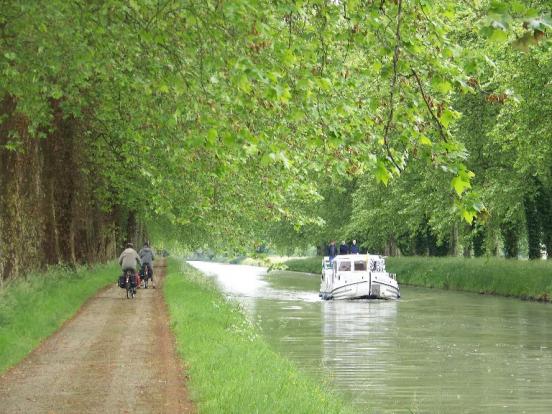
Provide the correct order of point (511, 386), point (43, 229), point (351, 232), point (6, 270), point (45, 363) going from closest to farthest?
point (45, 363)
point (511, 386)
point (6, 270)
point (43, 229)
point (351, 232)

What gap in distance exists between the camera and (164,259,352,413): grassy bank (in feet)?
40.7

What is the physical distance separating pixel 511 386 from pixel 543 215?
28864mm

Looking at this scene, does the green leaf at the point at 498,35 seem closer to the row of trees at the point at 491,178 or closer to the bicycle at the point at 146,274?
the row of trees at the point at 491,178

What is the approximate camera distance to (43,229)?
1325 inches

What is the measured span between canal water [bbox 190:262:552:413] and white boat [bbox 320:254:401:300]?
13.1 ft

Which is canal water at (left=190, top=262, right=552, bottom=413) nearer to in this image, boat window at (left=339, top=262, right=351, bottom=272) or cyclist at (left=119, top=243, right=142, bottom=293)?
cyclist at (left=119, top=243, right=142, bottom=293)

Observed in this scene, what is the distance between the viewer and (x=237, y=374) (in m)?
14.8

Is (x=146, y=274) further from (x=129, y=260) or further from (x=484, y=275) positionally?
(x=484, y=275)

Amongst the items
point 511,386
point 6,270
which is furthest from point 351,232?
point 511,386

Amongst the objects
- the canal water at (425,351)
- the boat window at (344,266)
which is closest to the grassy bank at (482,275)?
the canal water at (425,351)

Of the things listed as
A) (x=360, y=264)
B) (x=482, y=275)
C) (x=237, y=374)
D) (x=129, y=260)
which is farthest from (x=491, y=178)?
(x=237, y=374)

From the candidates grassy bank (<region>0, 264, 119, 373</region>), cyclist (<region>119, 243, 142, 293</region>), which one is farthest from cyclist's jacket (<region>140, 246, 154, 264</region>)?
cyclist (<region>119, 243, 142, 293</region>)

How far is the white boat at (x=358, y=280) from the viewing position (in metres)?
45.4

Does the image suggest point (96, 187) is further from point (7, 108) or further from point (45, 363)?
point (45, 363)
